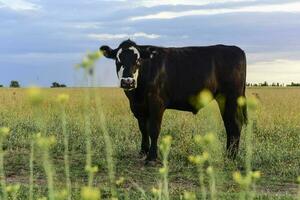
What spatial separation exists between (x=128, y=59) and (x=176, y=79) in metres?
1.14

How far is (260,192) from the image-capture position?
7.48 metres

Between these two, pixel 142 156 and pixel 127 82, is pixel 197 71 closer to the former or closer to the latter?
pixel 142 156

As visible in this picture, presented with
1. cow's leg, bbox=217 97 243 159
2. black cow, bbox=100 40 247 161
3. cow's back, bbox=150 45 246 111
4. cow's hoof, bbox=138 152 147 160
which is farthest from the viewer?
cow's leg, bbox=217 97 243 159

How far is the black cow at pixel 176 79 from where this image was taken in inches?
372

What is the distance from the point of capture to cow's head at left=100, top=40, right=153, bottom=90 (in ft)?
28.7

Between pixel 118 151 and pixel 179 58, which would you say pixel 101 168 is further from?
pixel 179 58

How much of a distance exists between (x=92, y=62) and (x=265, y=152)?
7.84 meters

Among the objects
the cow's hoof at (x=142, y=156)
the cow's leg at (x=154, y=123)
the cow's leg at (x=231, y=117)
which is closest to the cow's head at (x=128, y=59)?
the cow's leg at (x=154, y=123)

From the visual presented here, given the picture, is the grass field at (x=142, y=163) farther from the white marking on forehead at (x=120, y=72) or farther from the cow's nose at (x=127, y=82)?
the white marking on forehead at (x=120, y=72)

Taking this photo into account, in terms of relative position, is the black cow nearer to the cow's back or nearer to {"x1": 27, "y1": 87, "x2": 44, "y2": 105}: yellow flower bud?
the cow's back

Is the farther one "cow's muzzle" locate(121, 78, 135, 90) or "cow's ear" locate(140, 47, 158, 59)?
"cow's ear" locate(140, 47, 158, 59)

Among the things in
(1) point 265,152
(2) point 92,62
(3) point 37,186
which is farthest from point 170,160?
(2) point 92,62

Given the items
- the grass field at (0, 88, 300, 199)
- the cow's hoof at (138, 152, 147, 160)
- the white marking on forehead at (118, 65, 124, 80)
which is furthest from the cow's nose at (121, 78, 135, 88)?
the cow's hoof at (138, 152, 147, 160)

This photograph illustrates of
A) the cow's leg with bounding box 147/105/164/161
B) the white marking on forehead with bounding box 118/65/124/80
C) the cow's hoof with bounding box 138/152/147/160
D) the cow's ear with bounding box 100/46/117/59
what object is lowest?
the cow's hoof with bounding box 138/152/147/160
